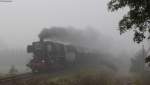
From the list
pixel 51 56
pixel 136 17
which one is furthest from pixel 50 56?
pixel 136 17

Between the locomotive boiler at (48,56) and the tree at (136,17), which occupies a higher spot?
the tree at (136,17)

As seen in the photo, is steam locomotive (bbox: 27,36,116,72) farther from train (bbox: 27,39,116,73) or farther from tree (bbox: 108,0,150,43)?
tree (bbox: 108,0,150,43)

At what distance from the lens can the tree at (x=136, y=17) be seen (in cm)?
1295

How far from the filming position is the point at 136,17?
13289 millimetres

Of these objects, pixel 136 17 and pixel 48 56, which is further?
pixel 48 56

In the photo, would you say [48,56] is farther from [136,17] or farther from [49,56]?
[136,17]

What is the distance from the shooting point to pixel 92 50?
44.1 metres

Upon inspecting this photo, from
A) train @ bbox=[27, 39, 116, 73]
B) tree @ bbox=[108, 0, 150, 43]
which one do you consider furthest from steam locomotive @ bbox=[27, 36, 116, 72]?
tree @ bbox=[108, 0, 150, 43]

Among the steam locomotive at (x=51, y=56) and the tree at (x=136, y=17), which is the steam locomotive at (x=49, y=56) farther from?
the tree at (x=136, y=17)

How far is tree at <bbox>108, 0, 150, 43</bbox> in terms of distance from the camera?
1295cm

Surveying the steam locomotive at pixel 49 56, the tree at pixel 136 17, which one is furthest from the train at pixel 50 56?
the tree at pixel 136 17

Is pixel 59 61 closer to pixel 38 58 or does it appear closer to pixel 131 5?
pixel 38 58

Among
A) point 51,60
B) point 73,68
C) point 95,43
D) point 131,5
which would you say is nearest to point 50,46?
point 51,60

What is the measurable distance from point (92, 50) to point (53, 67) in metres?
10.7
